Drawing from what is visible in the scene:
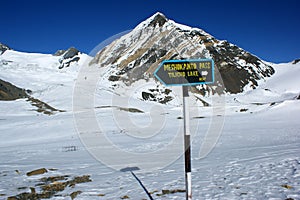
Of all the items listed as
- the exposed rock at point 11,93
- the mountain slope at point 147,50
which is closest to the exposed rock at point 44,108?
the exposed rock at point 11,93

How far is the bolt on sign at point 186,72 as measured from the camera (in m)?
4.79

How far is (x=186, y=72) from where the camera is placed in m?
4.79

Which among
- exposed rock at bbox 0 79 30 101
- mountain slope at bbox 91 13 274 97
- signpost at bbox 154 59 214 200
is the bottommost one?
signpost at bbox 154 59 214 200

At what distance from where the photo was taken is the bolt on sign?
4.79m

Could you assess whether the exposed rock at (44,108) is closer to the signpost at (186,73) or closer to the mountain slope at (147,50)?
the mountain slope at (147,50)

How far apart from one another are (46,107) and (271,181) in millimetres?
63104

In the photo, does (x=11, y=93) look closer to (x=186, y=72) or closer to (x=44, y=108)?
(x=44, y=108)

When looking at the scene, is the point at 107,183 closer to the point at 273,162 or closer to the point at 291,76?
the point at 273,162

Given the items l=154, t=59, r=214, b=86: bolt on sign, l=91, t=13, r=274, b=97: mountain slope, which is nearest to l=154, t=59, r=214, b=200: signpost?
l=154, t=59, r=214, b=86: bolt on sign

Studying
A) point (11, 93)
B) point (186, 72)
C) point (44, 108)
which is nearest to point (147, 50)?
point (186, 72)

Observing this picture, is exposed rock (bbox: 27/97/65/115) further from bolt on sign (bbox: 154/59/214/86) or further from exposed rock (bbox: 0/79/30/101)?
bolt on sign (bbox: 154/59/214/86)

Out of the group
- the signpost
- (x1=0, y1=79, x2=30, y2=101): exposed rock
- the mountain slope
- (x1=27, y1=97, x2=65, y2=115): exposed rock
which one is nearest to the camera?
the signpost

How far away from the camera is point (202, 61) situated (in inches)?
189

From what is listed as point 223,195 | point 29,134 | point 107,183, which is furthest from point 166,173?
point 29,134
